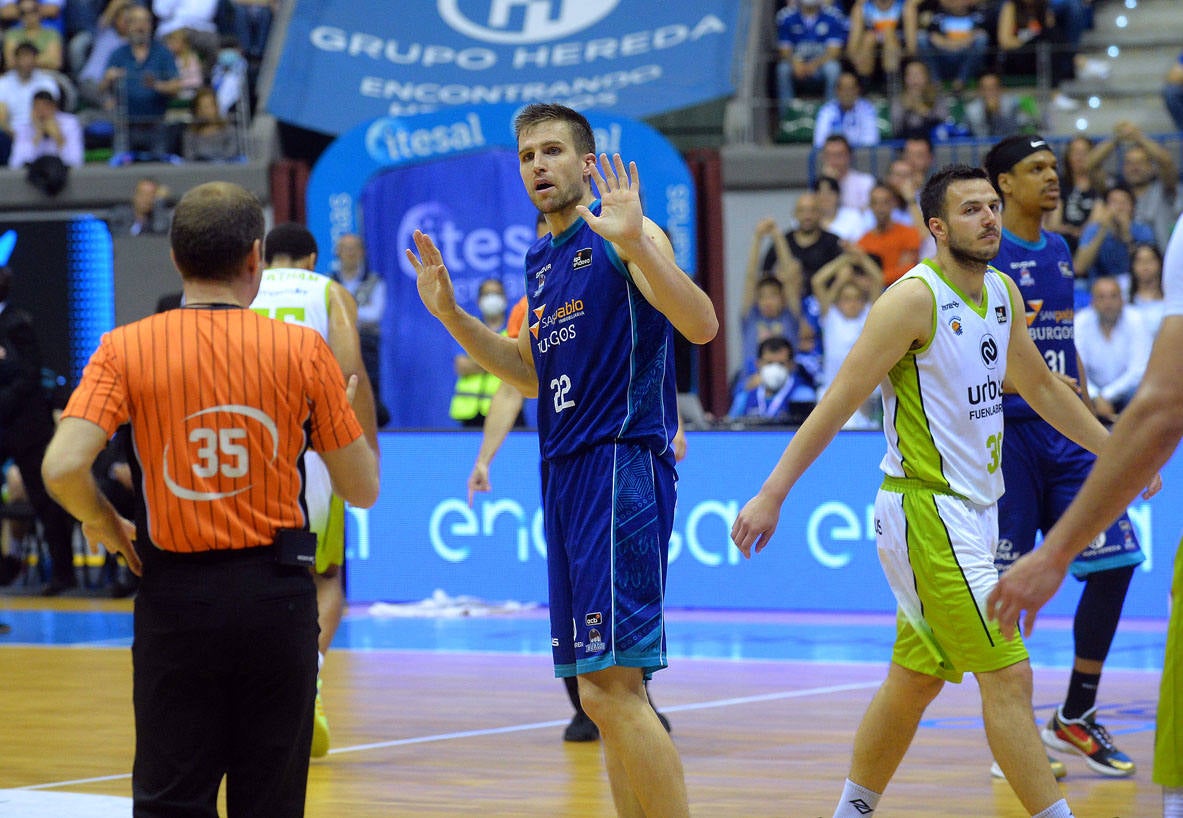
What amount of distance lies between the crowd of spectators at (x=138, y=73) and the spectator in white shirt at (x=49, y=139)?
0.02 metres

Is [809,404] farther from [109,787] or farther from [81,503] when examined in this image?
[81,503]

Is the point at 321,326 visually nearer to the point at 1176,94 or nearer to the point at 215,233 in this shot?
the point at 215,233

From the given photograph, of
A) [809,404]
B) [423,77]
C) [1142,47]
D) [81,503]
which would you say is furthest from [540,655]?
[1142,47]

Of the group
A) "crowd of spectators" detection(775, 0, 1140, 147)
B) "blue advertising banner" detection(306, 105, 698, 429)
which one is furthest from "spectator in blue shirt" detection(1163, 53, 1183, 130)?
"blue advertising banner" detection(306, 105, 698, 429)

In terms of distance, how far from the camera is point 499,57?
1734 centimetres

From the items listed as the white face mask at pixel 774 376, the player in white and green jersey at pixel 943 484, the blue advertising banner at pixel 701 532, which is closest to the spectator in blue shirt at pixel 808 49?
the white face mask at pixel 774 376

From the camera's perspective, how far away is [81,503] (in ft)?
12.1

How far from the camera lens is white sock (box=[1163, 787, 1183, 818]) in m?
3.07

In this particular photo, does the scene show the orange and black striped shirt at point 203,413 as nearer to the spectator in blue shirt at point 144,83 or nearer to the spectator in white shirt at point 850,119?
the spectator in white shirt at point 850,119

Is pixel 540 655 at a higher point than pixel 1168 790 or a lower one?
lower

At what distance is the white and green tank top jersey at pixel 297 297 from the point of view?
6.96m

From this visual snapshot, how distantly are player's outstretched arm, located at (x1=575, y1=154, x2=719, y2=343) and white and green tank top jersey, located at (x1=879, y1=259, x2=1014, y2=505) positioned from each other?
2.39 ft

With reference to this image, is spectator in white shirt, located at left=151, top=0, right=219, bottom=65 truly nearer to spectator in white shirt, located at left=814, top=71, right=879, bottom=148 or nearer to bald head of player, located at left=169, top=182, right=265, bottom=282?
spectator in white shirt, located at left=814, top=71, right=879, bottom=148

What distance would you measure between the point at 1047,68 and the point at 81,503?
1420cm
